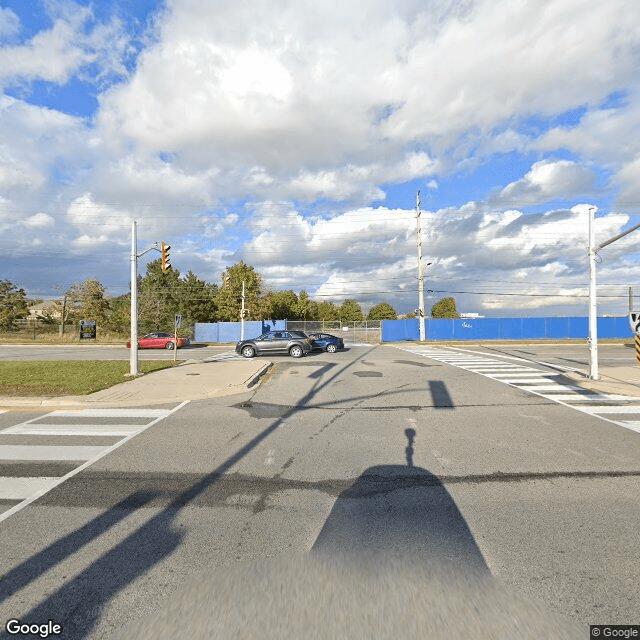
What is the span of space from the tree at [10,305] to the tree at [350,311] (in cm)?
6742

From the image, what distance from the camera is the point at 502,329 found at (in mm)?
46938

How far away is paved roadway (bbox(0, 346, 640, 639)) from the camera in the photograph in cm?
304

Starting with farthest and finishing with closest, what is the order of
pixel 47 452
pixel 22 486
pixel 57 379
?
pixel 57 379 < pixel 47 452 < pixel 22 486

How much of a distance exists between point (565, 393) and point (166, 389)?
11188 millimetres

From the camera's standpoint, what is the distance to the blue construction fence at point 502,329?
147ft

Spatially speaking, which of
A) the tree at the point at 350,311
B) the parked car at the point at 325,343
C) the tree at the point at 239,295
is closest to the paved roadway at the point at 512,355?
the parked car at the point at 325,343

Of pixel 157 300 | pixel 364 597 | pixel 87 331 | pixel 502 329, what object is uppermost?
pixel 157 300

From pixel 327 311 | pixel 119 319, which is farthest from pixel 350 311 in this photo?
pixel 119 319

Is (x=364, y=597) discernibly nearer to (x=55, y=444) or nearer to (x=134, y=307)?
(x=55, y=444)

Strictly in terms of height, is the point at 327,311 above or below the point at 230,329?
above

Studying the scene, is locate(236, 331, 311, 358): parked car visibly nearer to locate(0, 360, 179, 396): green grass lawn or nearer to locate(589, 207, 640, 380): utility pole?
locate(0, 360, 179, 396): green grass lawn

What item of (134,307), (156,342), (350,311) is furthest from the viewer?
(350,311)

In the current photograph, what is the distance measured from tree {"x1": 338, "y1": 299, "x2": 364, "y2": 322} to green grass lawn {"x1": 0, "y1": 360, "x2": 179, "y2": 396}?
90.0 meters

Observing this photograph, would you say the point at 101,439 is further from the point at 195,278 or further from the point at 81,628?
the point at 195,278
